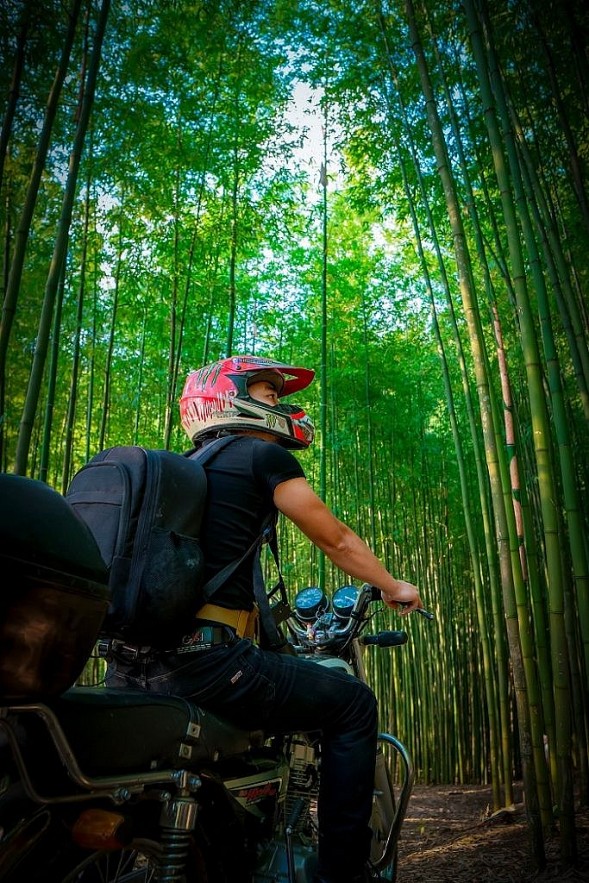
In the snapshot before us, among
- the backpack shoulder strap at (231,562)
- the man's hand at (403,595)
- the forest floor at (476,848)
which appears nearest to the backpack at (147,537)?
the backpack shoulder strap at (231,562)

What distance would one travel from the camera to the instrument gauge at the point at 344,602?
2.10m

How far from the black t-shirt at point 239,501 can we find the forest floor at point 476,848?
1774 millimetres

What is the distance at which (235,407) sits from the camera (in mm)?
1743

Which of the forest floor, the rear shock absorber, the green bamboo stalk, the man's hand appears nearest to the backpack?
the rear shock absorber

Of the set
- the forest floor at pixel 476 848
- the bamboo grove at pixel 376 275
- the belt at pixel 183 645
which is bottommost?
the forest floor at pixel 476 848

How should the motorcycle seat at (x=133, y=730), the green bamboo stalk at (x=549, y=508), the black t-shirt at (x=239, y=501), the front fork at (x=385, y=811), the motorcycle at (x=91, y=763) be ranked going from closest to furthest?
1. the motorcycle at (x=91, y=763)
2. the motorcycle seat at (x=133, y=730)
3. the black t-shirt at (x=239, y=501)
4. the front fork at (x=385, y=811)
5. the green bamboo stalk at (x=549, y=508)

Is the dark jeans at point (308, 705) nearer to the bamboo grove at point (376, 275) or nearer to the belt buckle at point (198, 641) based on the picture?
the belt buckle at point (198, 641)

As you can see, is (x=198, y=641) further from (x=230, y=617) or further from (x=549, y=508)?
(x=549, y=508)

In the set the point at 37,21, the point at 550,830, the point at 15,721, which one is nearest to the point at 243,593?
the point at 15,721

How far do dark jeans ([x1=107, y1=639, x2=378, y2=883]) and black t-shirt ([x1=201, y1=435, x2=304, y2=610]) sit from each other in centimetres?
14

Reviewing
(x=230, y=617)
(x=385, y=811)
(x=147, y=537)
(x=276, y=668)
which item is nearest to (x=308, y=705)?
(x=276, y=668)

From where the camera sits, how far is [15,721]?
3.38ft

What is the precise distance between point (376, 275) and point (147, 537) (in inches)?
242

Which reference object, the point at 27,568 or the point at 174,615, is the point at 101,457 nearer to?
the point at 174,615
